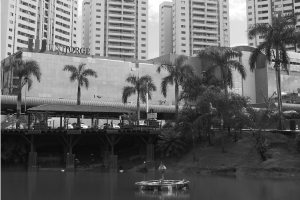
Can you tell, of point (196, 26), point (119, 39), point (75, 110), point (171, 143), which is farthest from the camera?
point (196, 26)

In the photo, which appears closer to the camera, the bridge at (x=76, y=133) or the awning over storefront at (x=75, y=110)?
the awning over storefront at (x=75, y=110)

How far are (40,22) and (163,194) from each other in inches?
4777

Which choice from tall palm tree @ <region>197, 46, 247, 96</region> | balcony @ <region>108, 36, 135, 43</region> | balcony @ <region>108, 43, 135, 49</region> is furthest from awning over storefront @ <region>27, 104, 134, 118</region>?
balcony @ <region>108, 36, 135, 43</region>

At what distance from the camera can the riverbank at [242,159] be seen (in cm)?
4000

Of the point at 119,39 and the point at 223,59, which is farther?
the point at 119,39

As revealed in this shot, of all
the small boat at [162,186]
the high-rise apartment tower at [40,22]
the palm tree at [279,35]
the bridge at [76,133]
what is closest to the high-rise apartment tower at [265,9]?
the high-rise apartment tower at [40,22]

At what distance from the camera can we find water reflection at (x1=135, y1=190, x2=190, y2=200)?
24978 millimetres

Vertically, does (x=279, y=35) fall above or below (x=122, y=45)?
below

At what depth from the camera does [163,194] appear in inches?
1048

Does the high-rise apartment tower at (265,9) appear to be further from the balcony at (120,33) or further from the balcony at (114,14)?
the balcony at (114,14)

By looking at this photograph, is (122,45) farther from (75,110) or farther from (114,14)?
(75,110)

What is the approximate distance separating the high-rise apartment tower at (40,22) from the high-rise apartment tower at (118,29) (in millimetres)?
7957

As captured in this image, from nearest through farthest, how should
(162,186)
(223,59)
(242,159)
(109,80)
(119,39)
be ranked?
(162,186) < (242,159) < (223,59) < (109,80) < (119,39)

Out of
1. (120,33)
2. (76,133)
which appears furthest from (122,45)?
(76,133)
